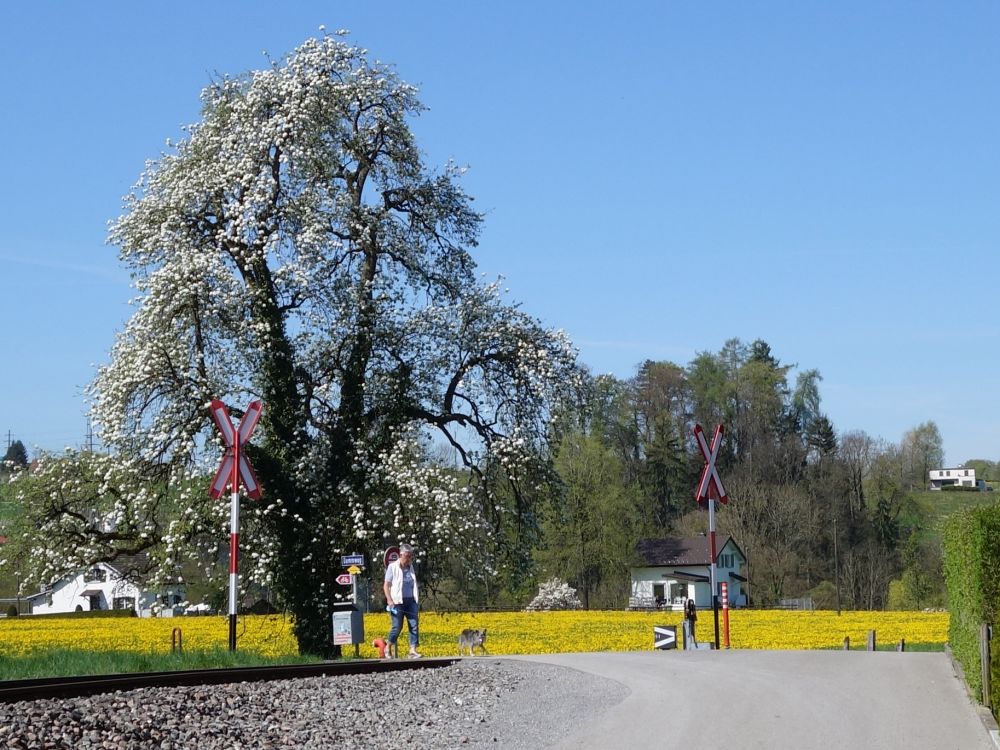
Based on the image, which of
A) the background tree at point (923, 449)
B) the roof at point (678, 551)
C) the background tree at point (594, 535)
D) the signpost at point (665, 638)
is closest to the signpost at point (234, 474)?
the signpost at point (665, 638)

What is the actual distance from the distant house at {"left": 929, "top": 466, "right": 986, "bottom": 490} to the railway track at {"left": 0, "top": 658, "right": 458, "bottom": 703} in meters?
162

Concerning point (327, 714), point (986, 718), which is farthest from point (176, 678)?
point (986, 718)

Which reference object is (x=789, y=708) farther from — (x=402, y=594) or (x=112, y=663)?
(x=112, y=663)

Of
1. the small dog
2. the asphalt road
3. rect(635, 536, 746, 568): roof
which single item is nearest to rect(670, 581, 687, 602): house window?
rect(635, 536, 746, 568): roof

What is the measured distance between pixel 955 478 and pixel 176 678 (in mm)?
182391

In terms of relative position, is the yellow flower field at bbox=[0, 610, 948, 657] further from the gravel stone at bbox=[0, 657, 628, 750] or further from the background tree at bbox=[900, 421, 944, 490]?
the background tree at bbox=[900, 421, 944, 490]

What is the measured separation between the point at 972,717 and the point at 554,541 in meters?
76.4

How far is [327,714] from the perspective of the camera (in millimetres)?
13742

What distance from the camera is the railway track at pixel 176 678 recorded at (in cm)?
1373

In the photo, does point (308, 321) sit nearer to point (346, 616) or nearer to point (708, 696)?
point (346, 616)

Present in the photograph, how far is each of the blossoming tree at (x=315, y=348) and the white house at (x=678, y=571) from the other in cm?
6826

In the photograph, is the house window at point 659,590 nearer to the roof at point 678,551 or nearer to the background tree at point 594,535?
the roof at point 678,551

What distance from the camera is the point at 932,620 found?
5222 centimetres

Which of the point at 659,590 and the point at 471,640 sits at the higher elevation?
the point at 471,640
